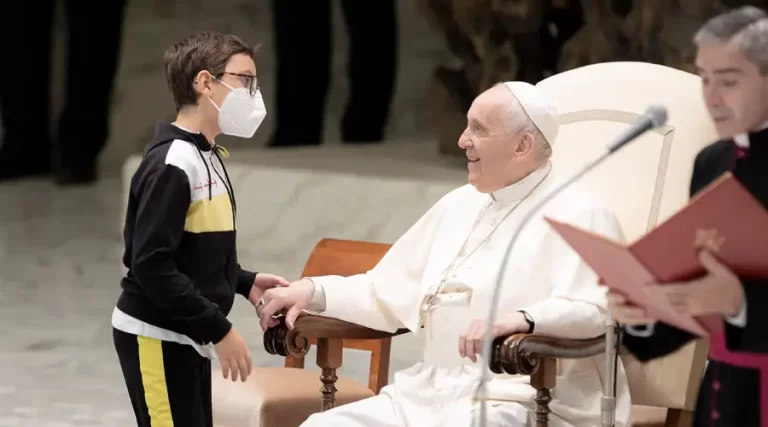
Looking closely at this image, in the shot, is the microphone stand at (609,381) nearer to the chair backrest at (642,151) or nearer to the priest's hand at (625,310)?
the priest's hand at (625,310)

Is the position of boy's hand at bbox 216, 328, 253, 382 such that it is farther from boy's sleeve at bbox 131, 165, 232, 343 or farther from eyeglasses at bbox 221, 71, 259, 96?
eyeglasses at bbox 221, 71, 259, 96

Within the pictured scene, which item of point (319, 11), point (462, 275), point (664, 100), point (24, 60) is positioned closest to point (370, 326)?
point (462, 275)

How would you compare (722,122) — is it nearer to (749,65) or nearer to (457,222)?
(749,65)

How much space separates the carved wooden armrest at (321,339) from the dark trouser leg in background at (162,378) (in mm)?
393

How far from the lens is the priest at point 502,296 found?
313 cm

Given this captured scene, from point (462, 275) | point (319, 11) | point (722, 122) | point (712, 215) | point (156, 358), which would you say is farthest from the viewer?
point (319, 11)

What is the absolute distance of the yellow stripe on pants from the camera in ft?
9.74

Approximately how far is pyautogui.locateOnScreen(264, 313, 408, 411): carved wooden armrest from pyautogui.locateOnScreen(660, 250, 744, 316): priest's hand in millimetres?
1365

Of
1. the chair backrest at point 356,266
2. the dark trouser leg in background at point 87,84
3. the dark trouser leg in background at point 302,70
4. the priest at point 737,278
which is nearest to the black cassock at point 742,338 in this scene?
the priest at point 737,278

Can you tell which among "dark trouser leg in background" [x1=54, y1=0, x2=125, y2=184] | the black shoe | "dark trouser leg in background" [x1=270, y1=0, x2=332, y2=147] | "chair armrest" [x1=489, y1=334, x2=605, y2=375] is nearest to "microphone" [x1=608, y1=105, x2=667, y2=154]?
"chair armrest" [x1=489, y1=334, x2=605, y2=375]

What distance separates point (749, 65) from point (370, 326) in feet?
4.97

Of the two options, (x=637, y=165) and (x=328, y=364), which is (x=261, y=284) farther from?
(x=637, y=165)

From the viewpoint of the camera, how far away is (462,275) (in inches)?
130

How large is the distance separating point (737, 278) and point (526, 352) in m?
0.76
